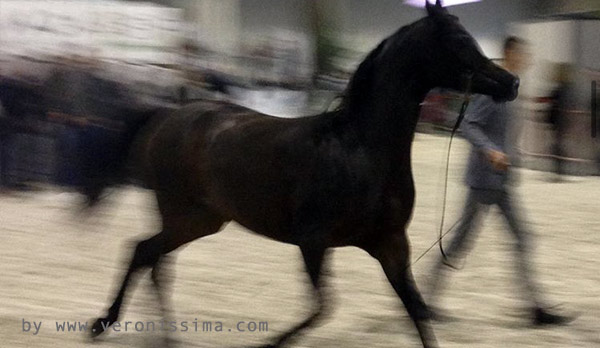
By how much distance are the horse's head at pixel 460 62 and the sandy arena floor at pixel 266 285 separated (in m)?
1.07

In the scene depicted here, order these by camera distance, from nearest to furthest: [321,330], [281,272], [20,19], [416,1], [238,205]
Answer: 1. [238,205]
2. [321,330]
3. [281,272]
4. [416,1]
5. [20,19]

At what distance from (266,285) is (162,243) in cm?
143

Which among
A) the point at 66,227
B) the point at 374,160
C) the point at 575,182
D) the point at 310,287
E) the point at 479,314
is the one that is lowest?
the point at 575,182

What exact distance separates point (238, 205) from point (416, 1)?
14.2ft

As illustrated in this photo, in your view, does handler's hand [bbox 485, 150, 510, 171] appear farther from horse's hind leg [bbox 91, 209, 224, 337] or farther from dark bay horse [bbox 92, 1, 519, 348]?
Answer: horse's hind leg [bbox 91, 209, 224, 337]

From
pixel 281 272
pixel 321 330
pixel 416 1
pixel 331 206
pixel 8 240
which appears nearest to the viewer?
pixel 331 206

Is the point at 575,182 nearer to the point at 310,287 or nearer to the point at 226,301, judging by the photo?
the point at 226,301

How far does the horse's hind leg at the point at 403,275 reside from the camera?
430 cm

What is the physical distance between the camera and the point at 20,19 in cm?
1041

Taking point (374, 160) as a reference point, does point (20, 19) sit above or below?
below

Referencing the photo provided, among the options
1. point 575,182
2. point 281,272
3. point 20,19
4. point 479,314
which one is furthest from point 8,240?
point 575,182

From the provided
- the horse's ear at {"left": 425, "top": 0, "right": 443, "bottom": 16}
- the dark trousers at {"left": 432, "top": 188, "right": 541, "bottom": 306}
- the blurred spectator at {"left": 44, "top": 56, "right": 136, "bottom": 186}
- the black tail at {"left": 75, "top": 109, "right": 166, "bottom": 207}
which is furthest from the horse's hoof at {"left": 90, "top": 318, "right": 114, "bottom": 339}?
the blurred spectator at {"left": 44, "top": 56, "right": 136, "bottom": 186}

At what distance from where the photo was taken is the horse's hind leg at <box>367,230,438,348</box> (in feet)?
14.1

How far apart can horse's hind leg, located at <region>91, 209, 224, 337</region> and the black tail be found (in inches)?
23.1
